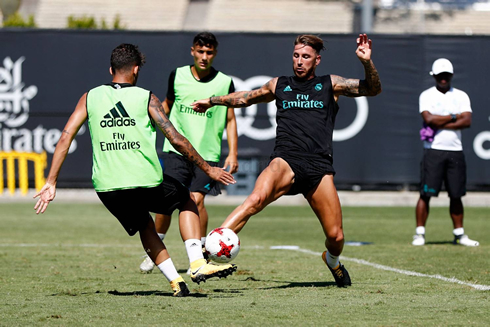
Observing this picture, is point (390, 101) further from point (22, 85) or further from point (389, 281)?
point (389, 281)

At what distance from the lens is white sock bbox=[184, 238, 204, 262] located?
659cm

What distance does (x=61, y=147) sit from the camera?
6.41 metres

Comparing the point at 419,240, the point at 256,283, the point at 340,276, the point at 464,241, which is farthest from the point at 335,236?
the point at 464,241

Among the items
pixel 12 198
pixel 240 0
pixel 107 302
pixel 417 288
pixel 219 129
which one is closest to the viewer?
pixel 107 302

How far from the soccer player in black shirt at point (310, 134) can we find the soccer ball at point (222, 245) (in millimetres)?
497

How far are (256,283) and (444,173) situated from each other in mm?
4841

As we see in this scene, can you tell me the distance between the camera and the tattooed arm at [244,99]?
7281mm

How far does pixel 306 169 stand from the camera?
6930mm

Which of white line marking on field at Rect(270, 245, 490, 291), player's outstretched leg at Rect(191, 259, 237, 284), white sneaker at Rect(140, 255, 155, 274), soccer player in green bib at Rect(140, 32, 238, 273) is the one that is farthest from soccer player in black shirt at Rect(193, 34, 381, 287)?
white sneaker at Rect(140, 255, 155, 274)

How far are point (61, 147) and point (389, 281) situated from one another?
3.15 meters

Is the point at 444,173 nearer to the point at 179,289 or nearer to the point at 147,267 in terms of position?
the point at 147,267

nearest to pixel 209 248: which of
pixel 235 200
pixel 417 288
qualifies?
pixel 417 288

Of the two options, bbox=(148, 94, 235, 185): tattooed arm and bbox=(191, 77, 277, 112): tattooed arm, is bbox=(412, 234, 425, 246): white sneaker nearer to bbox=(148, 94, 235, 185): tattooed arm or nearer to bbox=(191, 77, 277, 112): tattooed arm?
bbox=(191, 77, 277, 112): tattooed arm

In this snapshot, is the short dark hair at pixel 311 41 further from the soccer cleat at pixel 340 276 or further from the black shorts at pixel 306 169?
the soccer cleat at pixel 340 276
